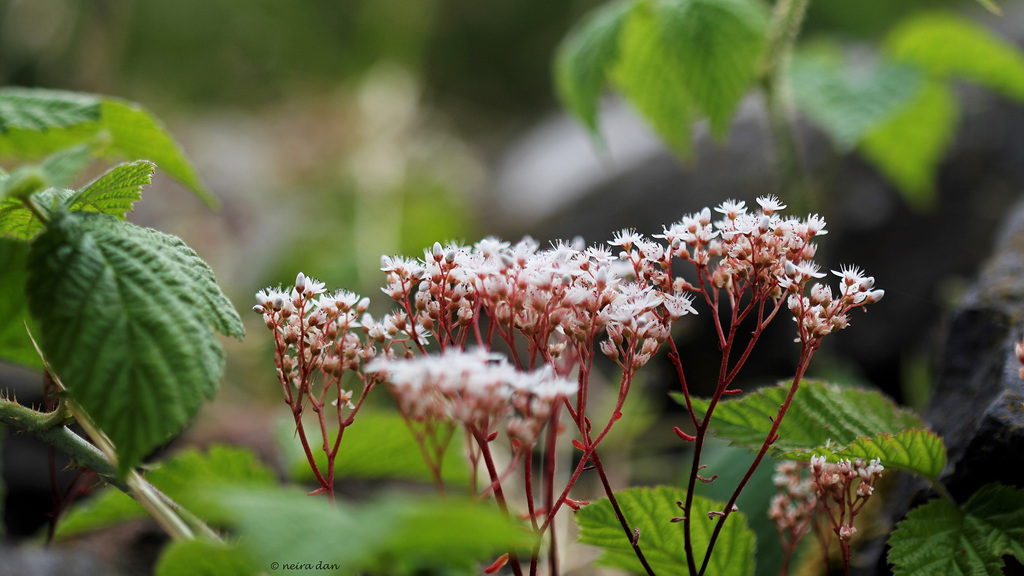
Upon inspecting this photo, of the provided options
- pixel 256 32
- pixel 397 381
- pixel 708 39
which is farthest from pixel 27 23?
pixel 397 381

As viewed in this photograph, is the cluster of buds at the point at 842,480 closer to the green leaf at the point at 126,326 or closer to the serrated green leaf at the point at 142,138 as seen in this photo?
the green leaf at the point at 126,326

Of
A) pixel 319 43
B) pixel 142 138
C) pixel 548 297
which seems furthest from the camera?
pixel 319 43

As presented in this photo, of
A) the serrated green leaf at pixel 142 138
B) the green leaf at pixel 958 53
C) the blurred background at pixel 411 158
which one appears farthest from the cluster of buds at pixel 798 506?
the green leaf at pixel 958 53

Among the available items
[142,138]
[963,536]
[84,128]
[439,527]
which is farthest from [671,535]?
[84,128]

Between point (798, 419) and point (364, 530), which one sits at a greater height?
point (798, 419)

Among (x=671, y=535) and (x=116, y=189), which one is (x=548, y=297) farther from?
(x=116, y=189)

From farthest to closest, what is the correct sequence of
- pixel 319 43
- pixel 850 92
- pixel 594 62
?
pixel 319 43 < pixel 850 92 < pixel 594 62

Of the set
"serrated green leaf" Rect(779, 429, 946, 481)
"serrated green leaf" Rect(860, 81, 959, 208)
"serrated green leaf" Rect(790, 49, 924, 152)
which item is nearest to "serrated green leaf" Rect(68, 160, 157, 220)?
"serrated green leaf" Rect(779, 429, 946, 481)
